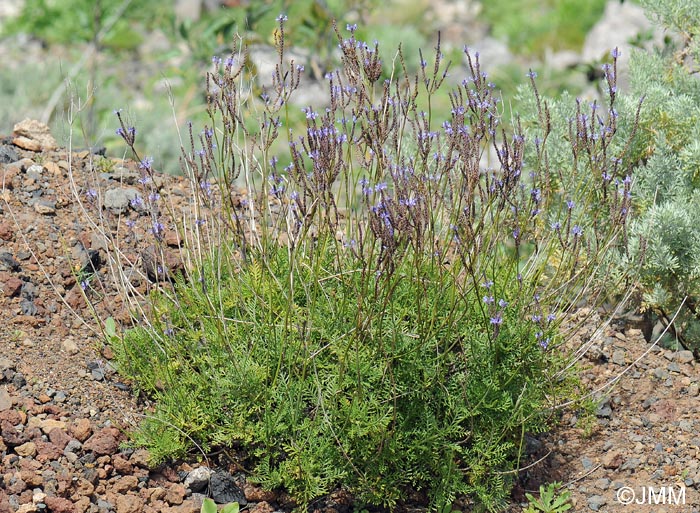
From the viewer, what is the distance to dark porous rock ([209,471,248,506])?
3.31 metres

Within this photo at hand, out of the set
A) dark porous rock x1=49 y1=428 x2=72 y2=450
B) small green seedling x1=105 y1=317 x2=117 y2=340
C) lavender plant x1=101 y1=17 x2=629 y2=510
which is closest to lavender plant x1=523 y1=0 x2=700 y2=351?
lavender plant x1=101 y1=17 x2=629 y2=510

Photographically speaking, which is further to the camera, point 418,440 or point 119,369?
point 119,369

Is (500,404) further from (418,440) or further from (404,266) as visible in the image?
(404,266)

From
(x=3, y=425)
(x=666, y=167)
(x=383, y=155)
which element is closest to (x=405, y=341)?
(x=383, y=155)

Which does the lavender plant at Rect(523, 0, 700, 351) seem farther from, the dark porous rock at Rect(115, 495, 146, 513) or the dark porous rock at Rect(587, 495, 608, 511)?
the dark porous rock at Rect(115, 495, 146, 513)

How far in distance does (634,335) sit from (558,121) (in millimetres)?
1128

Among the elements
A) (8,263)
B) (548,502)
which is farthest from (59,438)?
(548,502)

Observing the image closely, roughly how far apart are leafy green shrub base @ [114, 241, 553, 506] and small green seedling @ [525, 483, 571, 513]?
118 mm

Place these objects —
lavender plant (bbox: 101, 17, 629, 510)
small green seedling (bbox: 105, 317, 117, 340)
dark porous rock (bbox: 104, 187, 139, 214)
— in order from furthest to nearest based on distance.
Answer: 1. dark porous rock (bbox: 104, 187, 139, 214)
2. small green seedling (bbox: 105, 317, 117, 340)
3. lavender plant (bbox: 101, 17, 629, 510)

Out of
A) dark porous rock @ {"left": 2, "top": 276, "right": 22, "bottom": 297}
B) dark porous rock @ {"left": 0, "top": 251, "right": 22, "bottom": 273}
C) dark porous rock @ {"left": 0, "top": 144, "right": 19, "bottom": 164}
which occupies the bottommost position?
dark porous rock @ {"left": 2, "top": 276, "right": 22, "bottom": 297}

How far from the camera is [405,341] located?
3.23 m

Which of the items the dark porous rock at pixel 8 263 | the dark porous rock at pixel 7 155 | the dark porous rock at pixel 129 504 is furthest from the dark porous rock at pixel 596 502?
the dark porous rock at pixel 7 155

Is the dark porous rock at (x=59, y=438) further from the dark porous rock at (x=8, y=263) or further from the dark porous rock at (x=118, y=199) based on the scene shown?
the dark porous rock at (x=118, y=199)

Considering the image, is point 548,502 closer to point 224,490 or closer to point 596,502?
point 596,502
